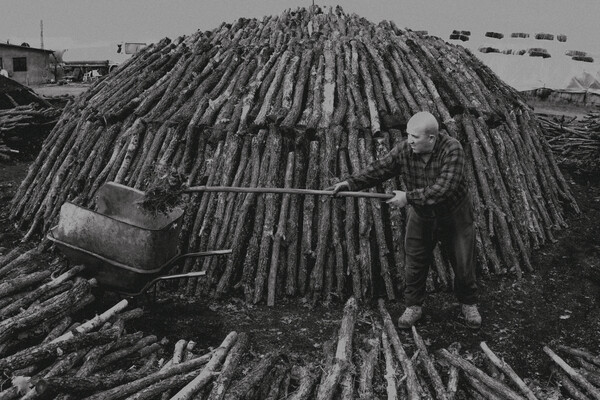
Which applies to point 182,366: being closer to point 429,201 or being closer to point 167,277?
point 167,277

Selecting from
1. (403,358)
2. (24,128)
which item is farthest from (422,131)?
(24,128)

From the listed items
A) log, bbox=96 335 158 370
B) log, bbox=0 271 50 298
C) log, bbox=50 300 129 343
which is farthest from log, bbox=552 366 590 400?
log, bbox=0 271 50 298

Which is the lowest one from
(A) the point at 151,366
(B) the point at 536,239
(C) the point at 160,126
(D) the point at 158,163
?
(A) the point at 151,366

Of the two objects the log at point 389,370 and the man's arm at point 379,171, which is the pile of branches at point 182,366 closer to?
the log at point 389,370

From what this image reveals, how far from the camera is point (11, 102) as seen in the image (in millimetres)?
12820

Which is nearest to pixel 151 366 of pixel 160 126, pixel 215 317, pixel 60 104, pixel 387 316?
pixel 215 317

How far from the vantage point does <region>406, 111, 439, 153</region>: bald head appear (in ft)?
14.2

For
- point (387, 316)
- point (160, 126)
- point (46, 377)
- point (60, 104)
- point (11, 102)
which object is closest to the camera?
point (46, 377)

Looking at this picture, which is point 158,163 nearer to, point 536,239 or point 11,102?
point 536,239

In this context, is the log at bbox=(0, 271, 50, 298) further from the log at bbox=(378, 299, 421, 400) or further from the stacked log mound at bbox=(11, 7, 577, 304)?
the log at bbox=(378, 299, 421, 400)

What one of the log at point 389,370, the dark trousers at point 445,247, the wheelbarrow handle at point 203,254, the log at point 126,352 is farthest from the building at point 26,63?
the log at point 389,370

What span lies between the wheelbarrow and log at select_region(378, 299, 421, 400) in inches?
64.0

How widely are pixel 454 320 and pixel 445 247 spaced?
0.74 meters

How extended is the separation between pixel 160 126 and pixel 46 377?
11.6 feet
